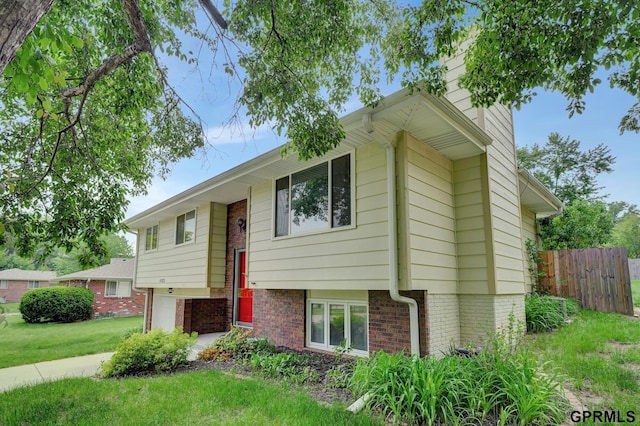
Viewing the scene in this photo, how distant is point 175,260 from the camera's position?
37.5 feet

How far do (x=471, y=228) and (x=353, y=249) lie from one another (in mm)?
2237

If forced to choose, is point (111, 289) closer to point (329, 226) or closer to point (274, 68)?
point (329, 226)

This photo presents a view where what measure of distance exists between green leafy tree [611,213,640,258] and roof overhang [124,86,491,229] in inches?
1300

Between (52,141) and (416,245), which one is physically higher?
(52,141)

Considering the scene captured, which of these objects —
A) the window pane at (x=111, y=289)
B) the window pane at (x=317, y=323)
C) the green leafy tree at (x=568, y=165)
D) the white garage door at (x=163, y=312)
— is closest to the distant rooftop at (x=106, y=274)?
the window pane at (x=111, y=289)

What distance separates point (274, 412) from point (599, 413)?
3.39 metres

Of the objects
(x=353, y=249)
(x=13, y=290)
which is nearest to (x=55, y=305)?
(x=353, y=249)

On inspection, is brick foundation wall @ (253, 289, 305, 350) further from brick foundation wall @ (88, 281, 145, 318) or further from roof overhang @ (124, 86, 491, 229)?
brick foundation wall @ (88, 281, 145, 318)

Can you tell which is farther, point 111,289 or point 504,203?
point 111,289

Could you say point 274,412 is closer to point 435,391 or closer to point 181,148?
point 435,391

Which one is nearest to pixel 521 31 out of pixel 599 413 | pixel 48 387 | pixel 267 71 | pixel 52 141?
pixel 267 71

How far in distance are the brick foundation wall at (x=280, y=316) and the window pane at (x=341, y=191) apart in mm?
2208

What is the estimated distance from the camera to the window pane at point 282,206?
7.49 meters

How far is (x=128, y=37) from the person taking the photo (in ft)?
15.5
